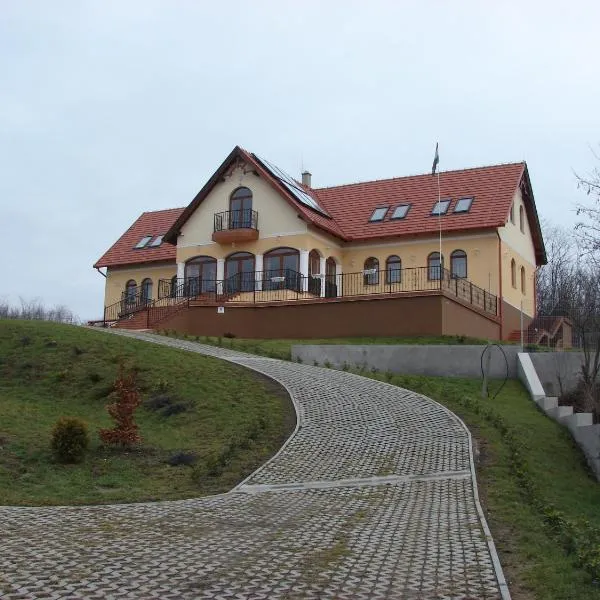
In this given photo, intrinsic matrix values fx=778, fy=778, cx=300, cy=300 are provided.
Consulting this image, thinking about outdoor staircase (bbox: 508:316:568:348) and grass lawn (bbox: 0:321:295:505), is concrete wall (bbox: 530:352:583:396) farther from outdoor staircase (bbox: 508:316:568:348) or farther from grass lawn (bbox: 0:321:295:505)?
outdoor staircase (bbox: 508:316:568:348)

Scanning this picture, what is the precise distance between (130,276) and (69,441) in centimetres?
2964

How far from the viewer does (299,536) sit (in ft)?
27.3

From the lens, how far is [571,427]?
1744 centimetres

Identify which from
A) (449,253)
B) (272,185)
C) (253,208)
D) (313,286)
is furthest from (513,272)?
(253,208)

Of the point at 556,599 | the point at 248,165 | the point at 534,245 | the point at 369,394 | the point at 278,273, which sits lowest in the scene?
the point at 556,599

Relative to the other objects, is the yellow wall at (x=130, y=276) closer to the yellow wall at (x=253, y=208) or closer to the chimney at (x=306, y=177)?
the yellow wall at (x=253, y=208)

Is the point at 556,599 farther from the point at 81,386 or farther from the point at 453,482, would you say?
the point at 81,386

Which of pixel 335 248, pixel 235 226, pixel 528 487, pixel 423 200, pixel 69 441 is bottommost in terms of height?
pixel 528 487

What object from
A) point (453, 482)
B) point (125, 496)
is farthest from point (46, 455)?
point (453, 482)

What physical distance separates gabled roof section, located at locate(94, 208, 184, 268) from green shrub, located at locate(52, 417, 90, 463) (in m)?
27.0

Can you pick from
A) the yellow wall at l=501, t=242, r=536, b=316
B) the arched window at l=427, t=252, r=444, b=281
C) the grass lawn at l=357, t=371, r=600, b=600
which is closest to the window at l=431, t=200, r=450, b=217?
the arched window at l=427, t=252, r=444, b=281

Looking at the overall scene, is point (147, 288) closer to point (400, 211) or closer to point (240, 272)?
point (240, 272)

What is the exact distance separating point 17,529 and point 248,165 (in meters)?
28.5

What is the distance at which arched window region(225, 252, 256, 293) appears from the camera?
34438 mm
